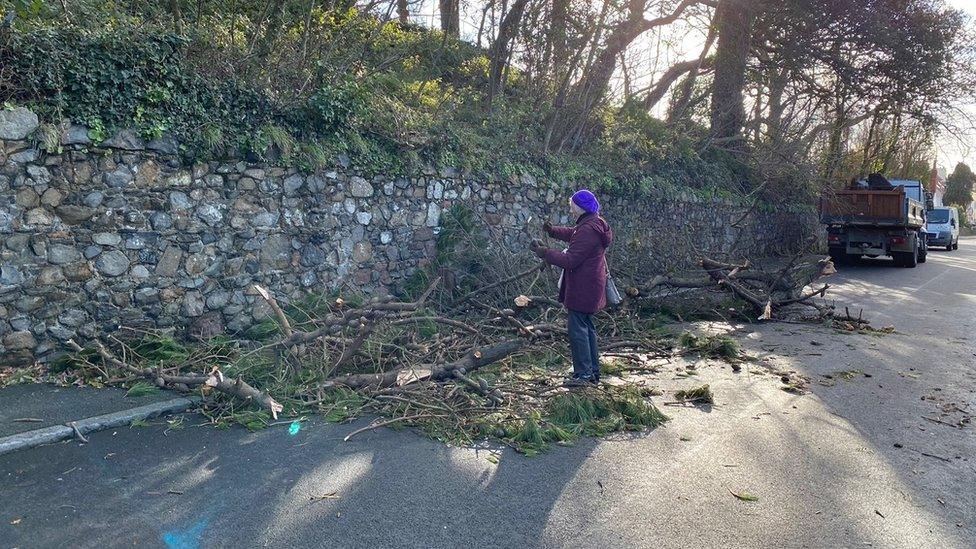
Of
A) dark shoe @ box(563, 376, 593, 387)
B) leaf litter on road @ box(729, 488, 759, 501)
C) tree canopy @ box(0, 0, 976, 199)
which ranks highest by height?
tree canopy @ box(0, 0, 976, 199)

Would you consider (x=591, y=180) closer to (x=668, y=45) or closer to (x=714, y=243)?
(x=668, y=45)

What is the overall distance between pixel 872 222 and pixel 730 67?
691 centimetres

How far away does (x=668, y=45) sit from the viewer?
1602 cm

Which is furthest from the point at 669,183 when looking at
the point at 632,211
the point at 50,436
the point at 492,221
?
the point at 50,436

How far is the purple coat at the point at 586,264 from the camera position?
21.7 ft

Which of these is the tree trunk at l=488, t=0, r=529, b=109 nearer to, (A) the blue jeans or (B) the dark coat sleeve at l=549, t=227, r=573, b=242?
(B) the dark coat sleeve at l=549, t=227, r=573, b=242

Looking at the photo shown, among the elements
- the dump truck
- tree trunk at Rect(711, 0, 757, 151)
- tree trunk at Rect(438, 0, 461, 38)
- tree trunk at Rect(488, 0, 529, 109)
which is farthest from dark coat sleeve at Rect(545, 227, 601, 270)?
the dump truck

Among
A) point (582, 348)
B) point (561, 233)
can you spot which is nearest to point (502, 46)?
point (561, 233)

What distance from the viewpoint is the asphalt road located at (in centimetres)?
373

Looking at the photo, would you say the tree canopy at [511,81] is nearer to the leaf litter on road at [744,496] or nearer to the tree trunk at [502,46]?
the tree trunk at [502,46]

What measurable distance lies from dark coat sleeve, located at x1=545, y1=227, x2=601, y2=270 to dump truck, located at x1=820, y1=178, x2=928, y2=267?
17646mm

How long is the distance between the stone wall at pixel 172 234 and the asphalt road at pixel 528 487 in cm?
212

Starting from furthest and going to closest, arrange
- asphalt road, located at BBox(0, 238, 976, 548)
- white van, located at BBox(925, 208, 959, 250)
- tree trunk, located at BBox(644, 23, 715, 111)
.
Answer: white van, located at BBox(925, 208, 959, 250) < tree trunk, located at BBox(644, 23, 715, 111) < asphalt road, located at BBox(0, 238, 976, 548)

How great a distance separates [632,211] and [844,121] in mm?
11273
